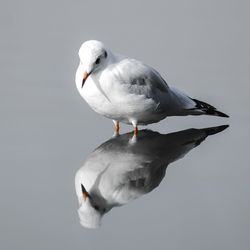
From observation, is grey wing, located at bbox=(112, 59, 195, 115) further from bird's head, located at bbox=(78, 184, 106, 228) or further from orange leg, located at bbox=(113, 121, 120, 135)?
bird's head, located at bbox=(78, 184, 106, 228)

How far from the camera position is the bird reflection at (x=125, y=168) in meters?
5.66

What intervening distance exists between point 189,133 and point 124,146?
65 centimetres

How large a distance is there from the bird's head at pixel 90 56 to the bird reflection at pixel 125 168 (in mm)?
639

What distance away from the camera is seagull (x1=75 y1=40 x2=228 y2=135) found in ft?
21.2

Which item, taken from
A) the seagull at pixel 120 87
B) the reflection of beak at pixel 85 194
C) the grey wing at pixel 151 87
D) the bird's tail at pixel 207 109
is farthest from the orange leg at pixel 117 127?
the reflection of beak at pixel 85 194

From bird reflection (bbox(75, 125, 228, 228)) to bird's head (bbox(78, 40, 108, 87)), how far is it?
2.10ft

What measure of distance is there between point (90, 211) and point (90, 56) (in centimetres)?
139

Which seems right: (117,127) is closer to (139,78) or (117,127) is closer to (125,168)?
(139,78)

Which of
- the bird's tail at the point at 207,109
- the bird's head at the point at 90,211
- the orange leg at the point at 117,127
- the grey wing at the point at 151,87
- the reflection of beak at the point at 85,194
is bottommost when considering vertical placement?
the bird's head at the point at 90,211

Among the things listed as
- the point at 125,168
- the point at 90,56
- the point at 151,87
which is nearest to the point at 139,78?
the point at 151,87

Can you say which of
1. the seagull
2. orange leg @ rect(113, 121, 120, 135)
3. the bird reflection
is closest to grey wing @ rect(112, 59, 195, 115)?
the seagull

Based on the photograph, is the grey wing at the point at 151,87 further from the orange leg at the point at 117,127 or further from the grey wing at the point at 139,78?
the orange leg at the point at 117,127

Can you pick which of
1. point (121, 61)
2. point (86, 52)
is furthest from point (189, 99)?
point (86, 52)

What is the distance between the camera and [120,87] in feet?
21.7
